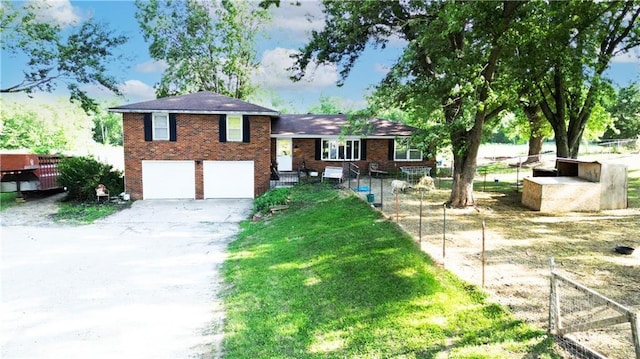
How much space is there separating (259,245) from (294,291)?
162 inches

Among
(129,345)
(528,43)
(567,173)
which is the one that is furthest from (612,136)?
(129,345)

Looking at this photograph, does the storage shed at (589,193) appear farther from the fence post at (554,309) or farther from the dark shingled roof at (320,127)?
the dark shingled roof at (320,127)

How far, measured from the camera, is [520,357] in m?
5.06

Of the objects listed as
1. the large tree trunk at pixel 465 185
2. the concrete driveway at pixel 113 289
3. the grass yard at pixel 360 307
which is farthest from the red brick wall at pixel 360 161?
the grass yard at pixel 360 307

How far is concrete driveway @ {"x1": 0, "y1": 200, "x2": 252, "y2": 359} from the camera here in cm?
661

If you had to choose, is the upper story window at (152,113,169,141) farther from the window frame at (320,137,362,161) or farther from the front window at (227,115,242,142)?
the window frame at (320,137,362,161)

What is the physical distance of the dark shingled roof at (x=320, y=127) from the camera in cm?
2408

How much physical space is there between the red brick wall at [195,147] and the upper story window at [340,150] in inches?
184

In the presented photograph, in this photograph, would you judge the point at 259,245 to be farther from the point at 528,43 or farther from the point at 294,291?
the point at 528,43

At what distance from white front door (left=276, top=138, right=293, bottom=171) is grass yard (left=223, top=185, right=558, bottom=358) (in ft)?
43.9

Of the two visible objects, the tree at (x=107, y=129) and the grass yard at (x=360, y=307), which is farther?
the tree at (x=107, y=129)

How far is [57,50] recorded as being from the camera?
2359 cm

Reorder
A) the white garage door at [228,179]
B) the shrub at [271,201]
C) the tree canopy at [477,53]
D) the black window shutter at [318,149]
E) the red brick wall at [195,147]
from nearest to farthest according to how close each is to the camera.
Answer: the tree canopy at [477,53], the shrub at [271,201], the red brick wall at [195,147], the white garage door at [228,179], the black window shutter at [318,149]

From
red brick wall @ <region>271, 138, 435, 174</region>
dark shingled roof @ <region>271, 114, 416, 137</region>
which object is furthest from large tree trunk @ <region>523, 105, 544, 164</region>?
red brick wall @ <region>271, 138, 435, 174</region>
